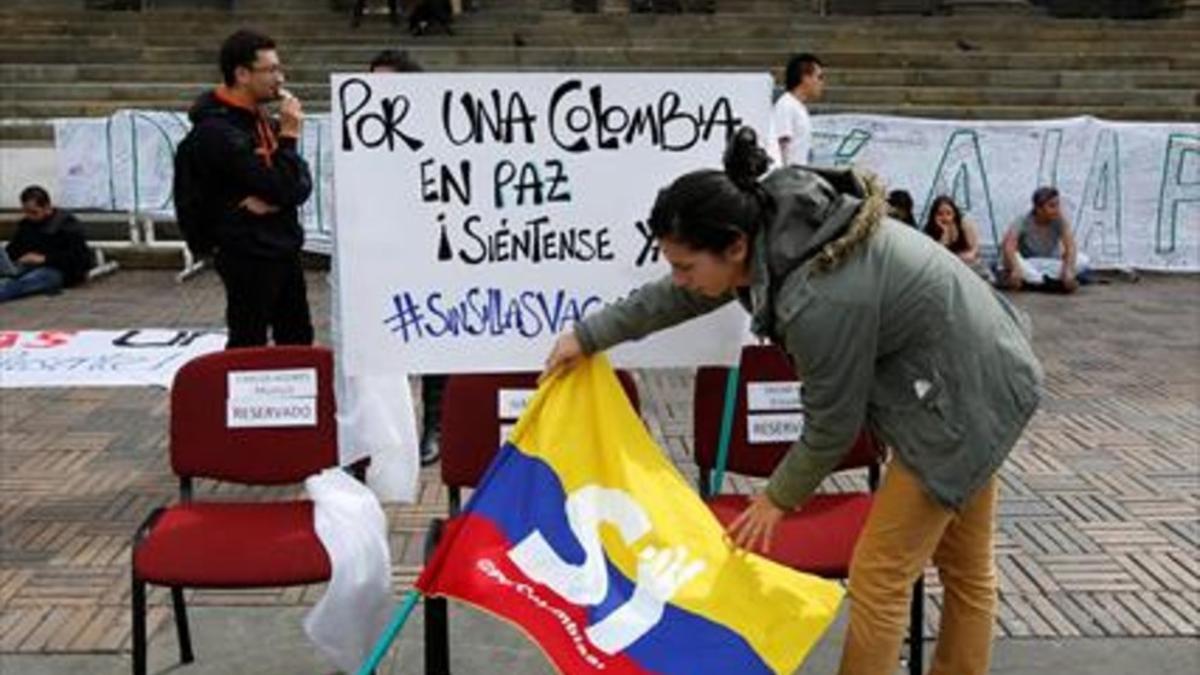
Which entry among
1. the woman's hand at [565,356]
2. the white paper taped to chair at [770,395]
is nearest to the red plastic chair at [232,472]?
the woman's hand at [565,356]

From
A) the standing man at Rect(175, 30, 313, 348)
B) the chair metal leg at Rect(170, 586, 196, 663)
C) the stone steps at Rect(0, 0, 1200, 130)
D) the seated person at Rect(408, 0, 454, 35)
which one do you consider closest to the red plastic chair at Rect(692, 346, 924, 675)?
the chair metal leg at Rect(170, 586, 196, 663)

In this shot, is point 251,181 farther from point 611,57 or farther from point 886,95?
point 611,57

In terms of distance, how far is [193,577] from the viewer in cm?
340

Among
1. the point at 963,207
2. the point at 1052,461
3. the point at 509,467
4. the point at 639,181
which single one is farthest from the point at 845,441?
the point at 963,207

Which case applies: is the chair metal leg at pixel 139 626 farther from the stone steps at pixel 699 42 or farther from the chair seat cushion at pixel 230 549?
the stone steps at pixel 699 42

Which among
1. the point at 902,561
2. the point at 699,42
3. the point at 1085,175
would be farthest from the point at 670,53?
the point at 902,561

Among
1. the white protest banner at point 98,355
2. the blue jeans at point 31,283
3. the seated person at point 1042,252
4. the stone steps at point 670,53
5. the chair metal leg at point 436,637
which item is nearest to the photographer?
the chair metal leg at point 436,637

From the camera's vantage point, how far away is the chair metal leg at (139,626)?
11.4 ft

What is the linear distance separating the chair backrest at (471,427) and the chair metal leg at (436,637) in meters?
0.65

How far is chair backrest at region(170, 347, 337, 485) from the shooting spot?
3.93 m

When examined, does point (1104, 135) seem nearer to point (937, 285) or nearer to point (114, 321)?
point (114, 321)

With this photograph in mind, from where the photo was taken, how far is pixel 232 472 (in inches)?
156

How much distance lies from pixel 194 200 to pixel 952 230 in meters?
6.34

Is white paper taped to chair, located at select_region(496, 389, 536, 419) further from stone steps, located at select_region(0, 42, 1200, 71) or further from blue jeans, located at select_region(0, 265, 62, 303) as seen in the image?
stone steps, located at select_region(0, 42, 1200, 71)
